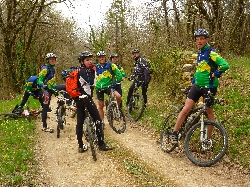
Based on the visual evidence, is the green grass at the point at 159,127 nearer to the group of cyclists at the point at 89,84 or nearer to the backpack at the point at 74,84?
the group of cyclists at the point at 89,84

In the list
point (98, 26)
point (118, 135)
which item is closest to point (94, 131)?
point (118, 135)

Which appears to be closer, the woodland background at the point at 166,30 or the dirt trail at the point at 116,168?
the dirt trail at the point at 116,168

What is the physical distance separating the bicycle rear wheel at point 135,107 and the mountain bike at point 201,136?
9.40 feet

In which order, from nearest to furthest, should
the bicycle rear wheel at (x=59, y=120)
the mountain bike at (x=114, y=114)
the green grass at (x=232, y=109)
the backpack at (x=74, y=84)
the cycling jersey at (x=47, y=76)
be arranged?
the green grass at (x=232, y=109)
the backpack at (x=74, y=84)
the mountain bike at (x=114, y=114)
the bicycle rear wheel at (x=59, y=120)
the cycling jersey at (x=47, y=76)

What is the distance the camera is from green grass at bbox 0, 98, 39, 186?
225 inches

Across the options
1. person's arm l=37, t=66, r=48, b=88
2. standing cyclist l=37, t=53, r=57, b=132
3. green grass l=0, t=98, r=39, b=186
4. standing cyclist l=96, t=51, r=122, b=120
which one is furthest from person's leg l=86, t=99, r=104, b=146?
person's arm l=37, t=66, r=48, b=88

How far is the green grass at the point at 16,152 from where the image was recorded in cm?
571

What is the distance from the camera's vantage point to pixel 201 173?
5.70 metres

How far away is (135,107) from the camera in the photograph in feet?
34.2

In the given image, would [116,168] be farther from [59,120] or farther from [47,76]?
[47,76]

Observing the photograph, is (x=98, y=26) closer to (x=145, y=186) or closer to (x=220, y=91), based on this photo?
(x=220, y=91)

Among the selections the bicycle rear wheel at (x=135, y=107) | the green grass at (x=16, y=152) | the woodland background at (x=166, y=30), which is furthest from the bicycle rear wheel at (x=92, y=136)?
the woodland background at (x=166, y=30)

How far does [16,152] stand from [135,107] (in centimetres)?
468

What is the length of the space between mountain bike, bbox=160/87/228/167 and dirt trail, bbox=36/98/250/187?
230 millimetres
